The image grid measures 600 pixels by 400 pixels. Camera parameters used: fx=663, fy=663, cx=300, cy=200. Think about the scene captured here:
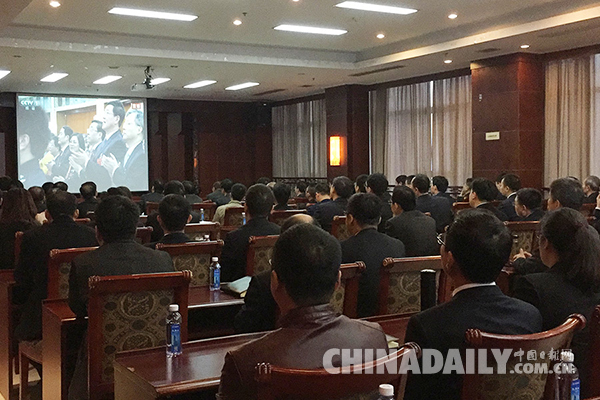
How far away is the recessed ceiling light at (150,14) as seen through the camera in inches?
329

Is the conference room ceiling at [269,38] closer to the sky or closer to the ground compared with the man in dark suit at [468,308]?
closer to the sky

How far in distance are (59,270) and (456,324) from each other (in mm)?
2480

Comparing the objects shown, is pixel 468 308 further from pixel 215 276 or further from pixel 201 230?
pixel 201 230

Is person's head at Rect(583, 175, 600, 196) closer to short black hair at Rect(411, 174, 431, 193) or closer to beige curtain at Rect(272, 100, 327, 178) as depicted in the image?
short black hair at Rect(411, 174, 431, 193)

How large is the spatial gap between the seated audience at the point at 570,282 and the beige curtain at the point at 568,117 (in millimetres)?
8368

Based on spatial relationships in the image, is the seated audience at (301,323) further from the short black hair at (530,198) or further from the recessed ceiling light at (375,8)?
the recessed ceiling light at (375,8)

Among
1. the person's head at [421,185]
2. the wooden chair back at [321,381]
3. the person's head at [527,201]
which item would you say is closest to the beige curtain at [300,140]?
the person's head at [421,185]

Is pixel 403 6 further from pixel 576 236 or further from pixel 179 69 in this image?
pixel 576 236

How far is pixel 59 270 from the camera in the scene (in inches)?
146

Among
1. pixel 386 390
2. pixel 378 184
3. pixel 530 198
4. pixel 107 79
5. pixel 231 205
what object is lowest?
pixel 386 390

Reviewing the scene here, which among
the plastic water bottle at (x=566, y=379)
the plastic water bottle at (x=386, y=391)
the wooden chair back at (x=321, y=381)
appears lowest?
the plastic water bottle at (x=566, y=379)

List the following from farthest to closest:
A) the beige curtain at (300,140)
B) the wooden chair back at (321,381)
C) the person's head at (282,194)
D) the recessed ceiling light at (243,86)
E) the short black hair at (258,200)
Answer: the beige curtain at (300,140) → the recessed ceiling light at (243,86) → the person's head at (282,194) → the short black hair at (258,200) → the wooden chair back at (321,381)

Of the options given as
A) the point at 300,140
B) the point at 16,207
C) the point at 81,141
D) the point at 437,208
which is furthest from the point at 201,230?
the point at 300,140

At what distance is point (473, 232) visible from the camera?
6.96ft
